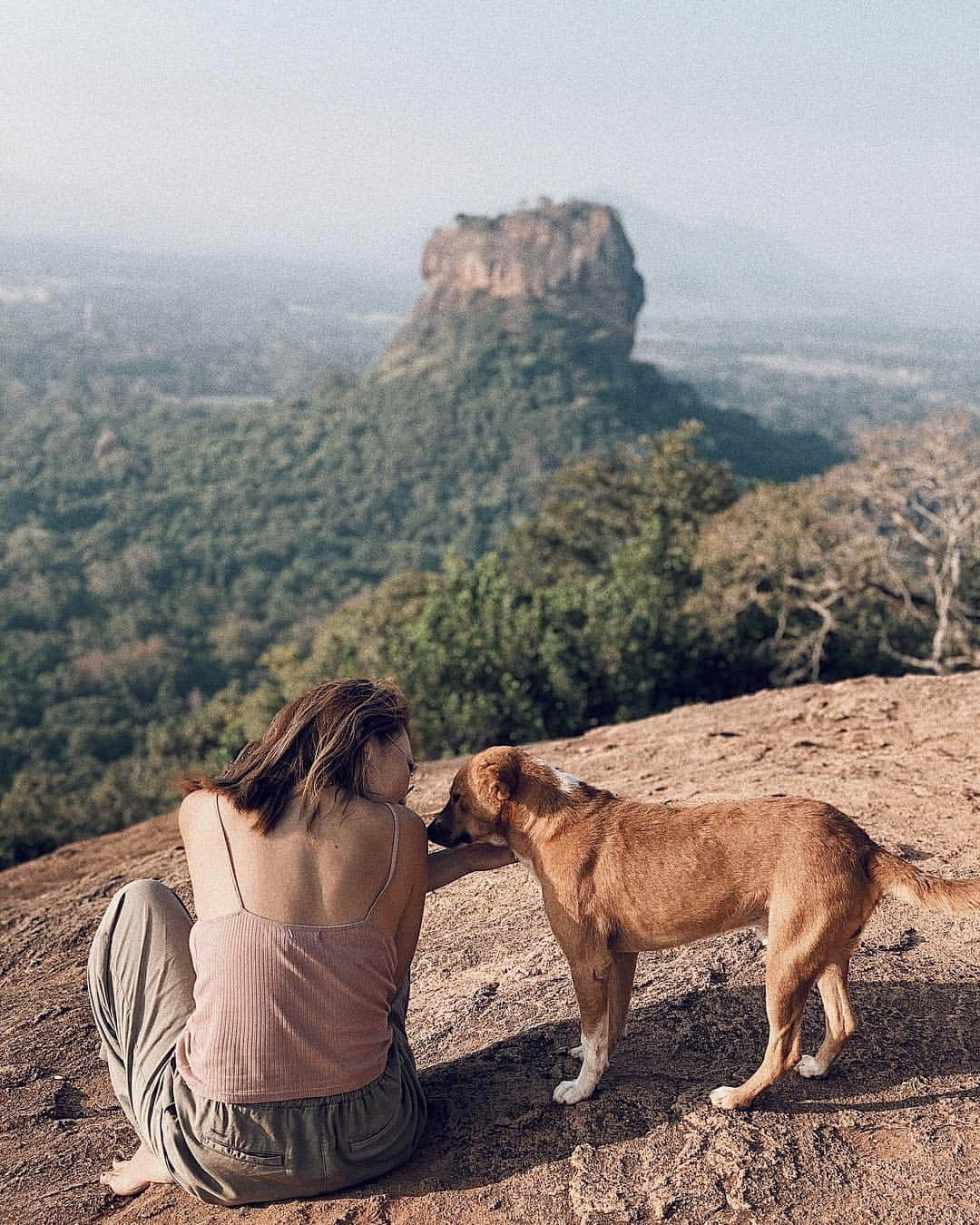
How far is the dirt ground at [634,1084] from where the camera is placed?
3494 mm

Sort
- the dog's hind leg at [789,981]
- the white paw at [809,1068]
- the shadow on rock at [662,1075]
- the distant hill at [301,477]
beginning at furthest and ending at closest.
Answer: the distant hill at [301,477] < the white paw at [809,1068] < the shadow on rock at [662,1075] < the dog's hind leg at [789,981]

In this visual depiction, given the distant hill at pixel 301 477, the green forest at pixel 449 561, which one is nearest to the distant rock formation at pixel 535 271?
the distant hill at pixel 301 477

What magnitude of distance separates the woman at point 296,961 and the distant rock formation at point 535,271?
305 feet

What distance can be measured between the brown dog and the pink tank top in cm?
81

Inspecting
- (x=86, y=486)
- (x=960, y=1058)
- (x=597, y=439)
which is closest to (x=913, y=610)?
(x=960, y=1058)

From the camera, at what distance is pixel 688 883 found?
3789mm

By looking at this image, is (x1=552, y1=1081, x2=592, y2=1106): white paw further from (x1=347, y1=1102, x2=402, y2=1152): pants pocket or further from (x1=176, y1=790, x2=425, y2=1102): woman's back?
(x1=176, y1=790, x2=425, y2=1102): woman's back

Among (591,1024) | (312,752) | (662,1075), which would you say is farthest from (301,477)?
(312,752)

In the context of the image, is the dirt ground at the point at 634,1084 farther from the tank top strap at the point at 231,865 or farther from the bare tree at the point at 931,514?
the bare tree at the point at 931,514

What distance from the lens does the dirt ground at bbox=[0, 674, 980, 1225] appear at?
3.49 metres

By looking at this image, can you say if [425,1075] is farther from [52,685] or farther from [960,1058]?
[52,685]

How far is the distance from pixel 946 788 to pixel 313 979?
493 centimetres

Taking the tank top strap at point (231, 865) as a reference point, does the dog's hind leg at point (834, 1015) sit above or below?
below

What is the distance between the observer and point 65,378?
134 metres
